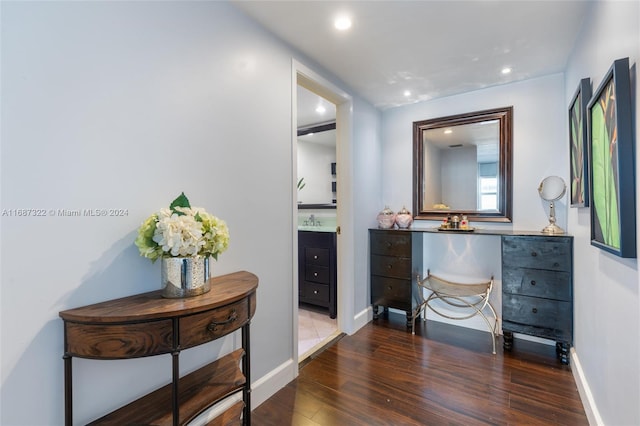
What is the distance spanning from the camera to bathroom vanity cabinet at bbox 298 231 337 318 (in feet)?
11.0

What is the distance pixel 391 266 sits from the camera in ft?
10.0

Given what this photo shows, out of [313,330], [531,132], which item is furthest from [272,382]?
[531,132]

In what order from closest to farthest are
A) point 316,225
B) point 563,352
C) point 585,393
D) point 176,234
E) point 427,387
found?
point 176,234, point 585,393, point 427,387, point 563,352, point 316,225

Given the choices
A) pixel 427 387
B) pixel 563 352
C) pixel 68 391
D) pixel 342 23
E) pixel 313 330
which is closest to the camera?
pixel 68 391

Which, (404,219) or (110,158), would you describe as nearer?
(110,158)

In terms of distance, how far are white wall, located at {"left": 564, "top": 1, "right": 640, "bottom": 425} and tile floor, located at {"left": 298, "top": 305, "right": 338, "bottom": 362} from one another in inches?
73.0

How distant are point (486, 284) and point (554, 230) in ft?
2.53

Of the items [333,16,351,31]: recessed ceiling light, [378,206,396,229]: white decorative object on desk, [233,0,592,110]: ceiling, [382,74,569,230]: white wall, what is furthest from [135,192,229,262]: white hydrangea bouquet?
[382,74,569,230]: white wall

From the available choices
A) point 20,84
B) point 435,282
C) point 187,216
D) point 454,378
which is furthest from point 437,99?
point 20,84

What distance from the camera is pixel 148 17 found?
135 centimetres

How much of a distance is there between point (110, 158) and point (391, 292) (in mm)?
2675

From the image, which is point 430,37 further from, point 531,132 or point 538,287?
point 538,287

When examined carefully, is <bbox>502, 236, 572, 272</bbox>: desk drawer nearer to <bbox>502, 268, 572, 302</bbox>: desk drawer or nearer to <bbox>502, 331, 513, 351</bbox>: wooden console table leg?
<bbox>502, 268, 572, 302</bbox>: desk drawer

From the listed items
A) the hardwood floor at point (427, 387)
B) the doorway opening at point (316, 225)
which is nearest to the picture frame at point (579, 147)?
the hardwood floor at point (427, 387)
